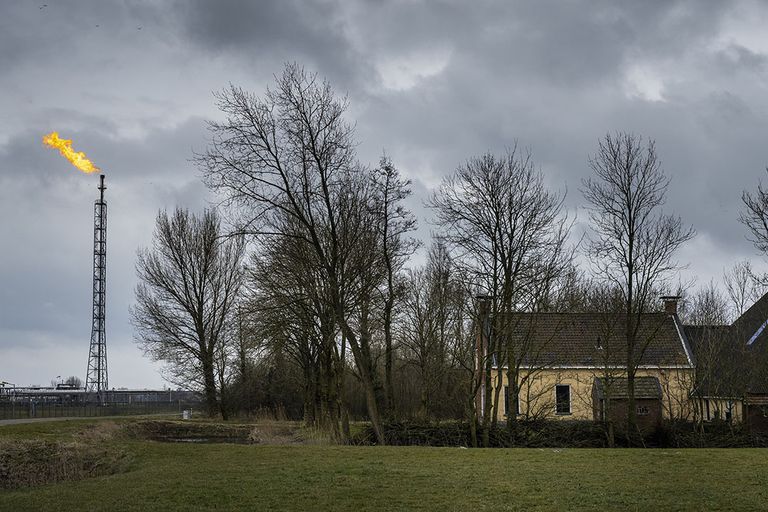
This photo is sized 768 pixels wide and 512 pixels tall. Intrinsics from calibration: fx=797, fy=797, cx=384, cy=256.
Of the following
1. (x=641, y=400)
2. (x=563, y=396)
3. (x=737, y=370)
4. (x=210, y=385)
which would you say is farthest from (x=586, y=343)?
(x=210, y=385)

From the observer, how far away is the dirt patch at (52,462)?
18047 millimetres

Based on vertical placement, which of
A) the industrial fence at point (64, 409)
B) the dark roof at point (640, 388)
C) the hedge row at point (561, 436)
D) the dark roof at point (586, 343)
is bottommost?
the industrial fence at point (64, 409)

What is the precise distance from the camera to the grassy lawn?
12539 mm

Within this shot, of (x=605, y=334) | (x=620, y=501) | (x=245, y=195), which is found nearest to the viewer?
(x=620, y=501)

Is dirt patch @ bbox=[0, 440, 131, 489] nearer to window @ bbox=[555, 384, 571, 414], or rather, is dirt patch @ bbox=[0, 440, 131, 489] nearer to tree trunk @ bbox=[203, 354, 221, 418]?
tree trunk @ bbox=[203, 354, 221, 418]

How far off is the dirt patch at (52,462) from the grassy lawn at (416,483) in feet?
2.91

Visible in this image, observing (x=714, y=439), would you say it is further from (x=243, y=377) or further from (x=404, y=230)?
(x=243, y=377)

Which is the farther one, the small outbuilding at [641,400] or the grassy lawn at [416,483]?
the small outbuilding at [641,400]

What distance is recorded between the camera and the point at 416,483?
14672mm

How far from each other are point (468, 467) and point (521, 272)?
36.4 feet

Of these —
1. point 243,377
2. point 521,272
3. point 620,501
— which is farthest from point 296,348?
point 620,501

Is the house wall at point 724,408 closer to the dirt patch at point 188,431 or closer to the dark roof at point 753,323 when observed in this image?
the dark roof at point 753,323

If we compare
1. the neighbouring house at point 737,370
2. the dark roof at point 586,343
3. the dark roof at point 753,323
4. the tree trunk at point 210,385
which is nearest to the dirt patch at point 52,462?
the neighbouring house at point 737,370

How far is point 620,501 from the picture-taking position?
41.6ft
